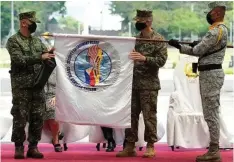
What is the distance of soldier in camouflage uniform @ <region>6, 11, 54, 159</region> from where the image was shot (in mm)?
6234

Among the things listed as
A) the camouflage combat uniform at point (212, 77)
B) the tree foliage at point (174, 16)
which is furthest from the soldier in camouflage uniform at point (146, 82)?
the tree foliage at point (174, 16)

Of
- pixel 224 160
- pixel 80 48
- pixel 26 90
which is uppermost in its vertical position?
pixel 80 48

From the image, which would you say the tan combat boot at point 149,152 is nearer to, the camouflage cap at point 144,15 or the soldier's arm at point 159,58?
the soldier's arm at point 159,58

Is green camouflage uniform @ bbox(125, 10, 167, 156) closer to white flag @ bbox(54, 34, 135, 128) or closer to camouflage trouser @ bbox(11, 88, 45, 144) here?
white flag @ bbox(54, 34, 135, 128)

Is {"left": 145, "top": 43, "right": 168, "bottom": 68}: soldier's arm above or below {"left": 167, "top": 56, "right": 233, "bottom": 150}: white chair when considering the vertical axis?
above

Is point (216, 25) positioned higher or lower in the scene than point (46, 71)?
higher

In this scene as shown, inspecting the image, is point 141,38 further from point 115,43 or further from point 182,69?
point 182,69

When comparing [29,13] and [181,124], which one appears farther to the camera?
[181,124]

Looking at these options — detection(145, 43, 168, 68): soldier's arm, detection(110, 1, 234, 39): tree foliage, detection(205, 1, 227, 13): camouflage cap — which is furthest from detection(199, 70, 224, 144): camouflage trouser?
detection(110, 1, 234, 39): tree foliage

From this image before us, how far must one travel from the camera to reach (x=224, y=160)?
20.4ft

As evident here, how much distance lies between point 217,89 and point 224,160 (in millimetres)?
684

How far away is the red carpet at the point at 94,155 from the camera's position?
6211 millimetres

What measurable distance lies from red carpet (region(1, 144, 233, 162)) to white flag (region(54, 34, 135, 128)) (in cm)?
35

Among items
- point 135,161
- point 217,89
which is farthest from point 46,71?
point 217,89
